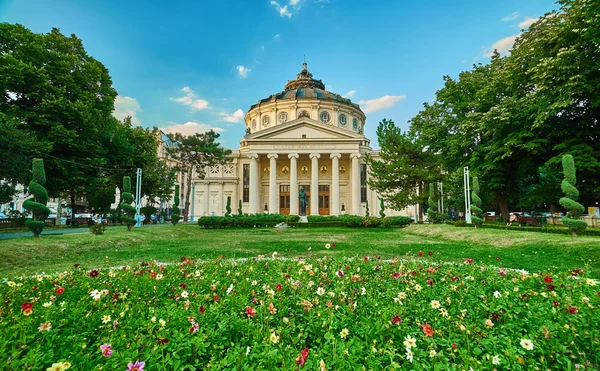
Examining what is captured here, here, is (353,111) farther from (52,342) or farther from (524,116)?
(52,342)

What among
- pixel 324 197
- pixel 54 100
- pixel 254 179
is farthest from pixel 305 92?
pixel 54 100

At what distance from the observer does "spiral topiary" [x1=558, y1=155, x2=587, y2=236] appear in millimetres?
12359

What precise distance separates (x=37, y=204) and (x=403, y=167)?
86.3ft

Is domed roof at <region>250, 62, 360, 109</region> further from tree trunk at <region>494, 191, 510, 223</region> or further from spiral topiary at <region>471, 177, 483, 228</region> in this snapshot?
spiral topiary at <region>471, 177, 483, 228</region>

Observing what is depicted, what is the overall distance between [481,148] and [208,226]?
22744 mm

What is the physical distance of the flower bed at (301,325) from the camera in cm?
205

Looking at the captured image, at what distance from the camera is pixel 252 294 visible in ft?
11.6

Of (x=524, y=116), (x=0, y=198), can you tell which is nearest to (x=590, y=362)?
(x=524, y=116)

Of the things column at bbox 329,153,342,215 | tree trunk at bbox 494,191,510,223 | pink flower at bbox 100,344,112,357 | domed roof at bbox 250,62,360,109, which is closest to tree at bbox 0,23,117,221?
pink flower at bbox 100,344,112,357

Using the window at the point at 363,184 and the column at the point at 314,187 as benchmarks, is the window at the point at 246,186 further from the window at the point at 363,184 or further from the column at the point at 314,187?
the window at the point at 363,184

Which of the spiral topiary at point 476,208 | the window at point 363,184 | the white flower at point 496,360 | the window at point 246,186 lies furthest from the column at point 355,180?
the white flower at point 496,360

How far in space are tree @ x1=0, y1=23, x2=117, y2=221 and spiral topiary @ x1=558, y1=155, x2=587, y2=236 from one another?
29149 millimetres

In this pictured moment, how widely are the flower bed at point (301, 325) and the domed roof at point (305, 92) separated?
167 feet

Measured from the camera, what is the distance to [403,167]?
2870 cm
